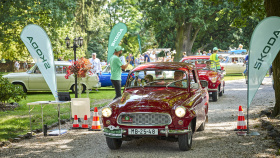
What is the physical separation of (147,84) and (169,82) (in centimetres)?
49

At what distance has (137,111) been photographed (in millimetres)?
7277

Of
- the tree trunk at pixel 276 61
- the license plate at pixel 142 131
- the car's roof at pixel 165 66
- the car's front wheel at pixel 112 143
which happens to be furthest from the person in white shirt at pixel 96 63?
the license plate at pixel 142 131

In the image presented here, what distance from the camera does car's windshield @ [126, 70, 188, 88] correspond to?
873 cm

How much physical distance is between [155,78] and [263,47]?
249 centimetres

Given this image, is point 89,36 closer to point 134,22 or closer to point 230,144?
point 134,22

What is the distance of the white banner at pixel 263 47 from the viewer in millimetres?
8688

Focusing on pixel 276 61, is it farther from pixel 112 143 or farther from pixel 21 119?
pixel 21 119

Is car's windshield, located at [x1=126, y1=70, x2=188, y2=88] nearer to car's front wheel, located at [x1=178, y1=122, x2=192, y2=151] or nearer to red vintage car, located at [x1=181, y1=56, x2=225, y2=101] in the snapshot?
car's front wheel, located at [x1=178, y1=122, x2=192, y2=151]

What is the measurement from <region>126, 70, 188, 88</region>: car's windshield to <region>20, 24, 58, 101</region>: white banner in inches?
92.0

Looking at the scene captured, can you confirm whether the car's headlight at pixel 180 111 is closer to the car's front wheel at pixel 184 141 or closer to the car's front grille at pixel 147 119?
the car's front grille at pixel 147 119

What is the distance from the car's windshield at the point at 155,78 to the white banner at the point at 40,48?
234 cm

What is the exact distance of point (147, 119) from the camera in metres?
7.30

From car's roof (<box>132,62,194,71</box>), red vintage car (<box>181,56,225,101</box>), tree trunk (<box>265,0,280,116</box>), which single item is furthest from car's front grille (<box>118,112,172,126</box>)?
red vintage car (<box>181,56,225,101</box>)

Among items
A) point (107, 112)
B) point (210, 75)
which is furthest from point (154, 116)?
point (210, 75)
